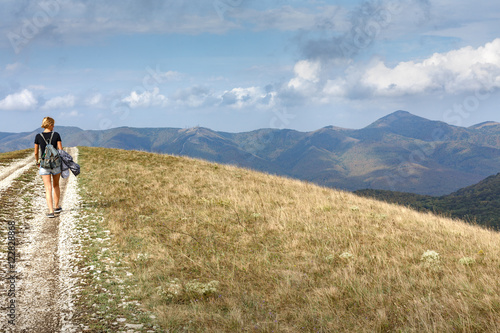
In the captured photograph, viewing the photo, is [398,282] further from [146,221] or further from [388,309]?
[146,221]

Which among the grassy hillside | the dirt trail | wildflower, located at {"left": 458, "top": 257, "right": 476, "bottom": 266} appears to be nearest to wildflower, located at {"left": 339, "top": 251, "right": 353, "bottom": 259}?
the grassy hillside

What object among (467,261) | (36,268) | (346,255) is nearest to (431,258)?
(467,261)

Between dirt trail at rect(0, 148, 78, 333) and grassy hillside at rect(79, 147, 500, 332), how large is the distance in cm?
145

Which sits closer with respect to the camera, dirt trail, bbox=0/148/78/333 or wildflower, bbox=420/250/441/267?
dirt trail, bbox=0/148/78/333

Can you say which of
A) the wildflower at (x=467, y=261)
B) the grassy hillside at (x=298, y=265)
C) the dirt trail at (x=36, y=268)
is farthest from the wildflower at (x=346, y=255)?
A: the dirt trail at (x=36, y=268)

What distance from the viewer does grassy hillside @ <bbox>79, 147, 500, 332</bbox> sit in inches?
231

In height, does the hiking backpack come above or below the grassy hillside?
above

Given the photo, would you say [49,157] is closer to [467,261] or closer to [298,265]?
[298,265]

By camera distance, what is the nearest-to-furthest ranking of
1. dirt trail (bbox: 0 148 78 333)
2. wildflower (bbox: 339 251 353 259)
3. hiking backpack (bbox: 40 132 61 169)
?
dirt trail (bbox: 0 148 78 333) < wildflower (bbox: 339 251 353 259) < hiking backpack (bbox: 40 132 61 169)

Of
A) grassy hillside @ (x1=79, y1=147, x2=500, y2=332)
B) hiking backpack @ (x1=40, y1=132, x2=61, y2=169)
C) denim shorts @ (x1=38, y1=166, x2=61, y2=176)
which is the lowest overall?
grassy hillside @ (x1=79, y1=147, x2=500, y2=332)

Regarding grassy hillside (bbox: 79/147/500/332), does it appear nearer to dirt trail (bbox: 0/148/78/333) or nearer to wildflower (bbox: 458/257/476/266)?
wildflower (bbox: 458/257/476/266)

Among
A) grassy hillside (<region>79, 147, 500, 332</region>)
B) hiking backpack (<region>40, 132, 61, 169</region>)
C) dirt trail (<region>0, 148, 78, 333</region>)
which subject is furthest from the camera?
hiking backpack (<region>40, 132, 61, 169</region>)

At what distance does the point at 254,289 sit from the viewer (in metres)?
7.29

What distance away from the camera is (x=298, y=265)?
8.48m
